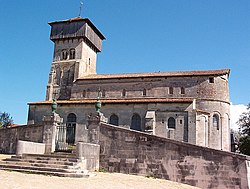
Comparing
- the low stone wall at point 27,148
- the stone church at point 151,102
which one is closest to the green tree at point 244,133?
the stone church at point 151,102

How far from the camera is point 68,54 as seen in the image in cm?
4212

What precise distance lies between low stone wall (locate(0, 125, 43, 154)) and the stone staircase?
3375 millimetres

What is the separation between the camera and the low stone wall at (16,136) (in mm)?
16594

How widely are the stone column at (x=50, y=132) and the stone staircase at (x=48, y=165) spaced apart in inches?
87.9

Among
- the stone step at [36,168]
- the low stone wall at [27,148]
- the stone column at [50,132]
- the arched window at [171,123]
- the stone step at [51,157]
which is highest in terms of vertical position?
the arched window at [171,123]

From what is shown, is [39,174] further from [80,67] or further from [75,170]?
[80,67]

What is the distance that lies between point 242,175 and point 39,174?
348 inches

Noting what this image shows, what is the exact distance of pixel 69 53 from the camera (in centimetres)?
4209

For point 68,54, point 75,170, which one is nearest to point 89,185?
point 75,170

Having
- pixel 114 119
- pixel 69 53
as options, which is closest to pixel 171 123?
pixel 114 119

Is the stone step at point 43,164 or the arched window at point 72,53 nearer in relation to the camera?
the stone step at point 43,164

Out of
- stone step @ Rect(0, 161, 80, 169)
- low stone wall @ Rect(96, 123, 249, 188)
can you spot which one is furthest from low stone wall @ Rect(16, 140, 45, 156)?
low stone wall @ Rect(96, 123, 249, 188)

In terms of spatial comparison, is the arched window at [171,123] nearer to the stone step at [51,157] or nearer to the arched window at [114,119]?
the arched window at [114,119]

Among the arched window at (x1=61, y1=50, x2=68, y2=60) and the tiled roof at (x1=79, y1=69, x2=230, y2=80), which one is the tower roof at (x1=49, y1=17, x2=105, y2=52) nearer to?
the arched window at (x1=61, y1=50, x2=68, y2=60)
